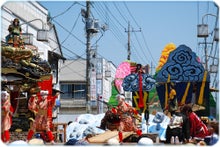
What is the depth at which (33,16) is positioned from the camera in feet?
56.5

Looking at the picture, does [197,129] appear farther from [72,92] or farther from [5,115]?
[72,92]

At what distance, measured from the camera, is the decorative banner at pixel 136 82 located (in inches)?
416

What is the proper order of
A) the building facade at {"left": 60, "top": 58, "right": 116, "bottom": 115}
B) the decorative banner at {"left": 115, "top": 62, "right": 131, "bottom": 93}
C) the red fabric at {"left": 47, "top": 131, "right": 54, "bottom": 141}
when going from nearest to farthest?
1. the red fabric at {"left": 47, "top": 131, "right": 54, "bottom": 141}
2. the decorative banner at {"left": 115, "top": 62, "right": 131, "bottom": 93}
3. the building facade at {"left": 60, "top": 58, "right": 116, "bottom": 115}

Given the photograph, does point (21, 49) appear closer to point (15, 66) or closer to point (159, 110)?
point (15, 66)

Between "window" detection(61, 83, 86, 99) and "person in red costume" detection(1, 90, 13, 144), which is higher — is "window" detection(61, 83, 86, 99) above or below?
above

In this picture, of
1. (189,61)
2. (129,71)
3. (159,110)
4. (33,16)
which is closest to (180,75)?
(189,61)

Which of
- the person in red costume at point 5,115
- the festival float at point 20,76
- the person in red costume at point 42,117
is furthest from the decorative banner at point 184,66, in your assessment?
the person in red costume at point 5,115

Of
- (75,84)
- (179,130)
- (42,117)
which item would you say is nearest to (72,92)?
(75,84)

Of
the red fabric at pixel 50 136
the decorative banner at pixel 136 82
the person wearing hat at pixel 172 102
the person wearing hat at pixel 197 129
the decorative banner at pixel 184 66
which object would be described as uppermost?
the decorative banner at pixel 184 66

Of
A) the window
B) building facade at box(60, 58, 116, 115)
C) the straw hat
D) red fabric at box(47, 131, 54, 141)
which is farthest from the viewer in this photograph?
the window

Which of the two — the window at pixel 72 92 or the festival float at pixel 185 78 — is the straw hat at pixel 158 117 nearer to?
the festival float at pixel 185 78

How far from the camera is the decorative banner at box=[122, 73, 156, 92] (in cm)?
1055

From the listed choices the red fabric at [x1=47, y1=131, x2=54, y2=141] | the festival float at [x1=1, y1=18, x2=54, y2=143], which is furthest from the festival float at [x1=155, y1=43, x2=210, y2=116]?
the red fabric at [x1=47, y1=131, x2=54, y2=141]

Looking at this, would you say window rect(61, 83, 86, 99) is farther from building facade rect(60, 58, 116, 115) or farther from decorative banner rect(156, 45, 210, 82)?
decorative banner rect(156, 45, 210, 82)
